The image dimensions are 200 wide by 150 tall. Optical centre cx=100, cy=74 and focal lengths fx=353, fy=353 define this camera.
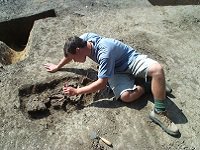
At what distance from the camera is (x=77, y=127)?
3789 mm

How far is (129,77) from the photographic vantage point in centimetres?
416

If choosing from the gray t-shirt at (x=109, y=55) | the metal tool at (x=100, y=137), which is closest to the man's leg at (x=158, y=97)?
the gray t-shirt at (x=109, y=55)

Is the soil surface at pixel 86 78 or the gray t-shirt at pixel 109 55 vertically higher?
the gray t-shirt at pixel 109 55

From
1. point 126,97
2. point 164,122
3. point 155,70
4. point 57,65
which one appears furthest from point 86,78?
point 164,122

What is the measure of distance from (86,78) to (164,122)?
44.7 inches

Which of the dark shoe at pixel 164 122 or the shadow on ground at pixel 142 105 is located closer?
the dark shoe at pixel 164 122

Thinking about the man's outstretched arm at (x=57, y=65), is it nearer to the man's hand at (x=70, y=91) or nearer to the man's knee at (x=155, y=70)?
the man's hand at (x=70, y=91)

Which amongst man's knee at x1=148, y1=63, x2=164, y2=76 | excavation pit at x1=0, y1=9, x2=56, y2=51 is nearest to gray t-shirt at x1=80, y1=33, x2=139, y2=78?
man's knee at x1=148, y1=63, x2=164, y2=76

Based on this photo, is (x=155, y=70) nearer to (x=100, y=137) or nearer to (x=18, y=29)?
(x=100, y=137)

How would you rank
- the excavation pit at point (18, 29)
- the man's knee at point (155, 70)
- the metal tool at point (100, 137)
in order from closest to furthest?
1. the metal tool at point (100, 137)
2. the man's knee at point (155, 70)
3. the excavation pit at point (18, 29)

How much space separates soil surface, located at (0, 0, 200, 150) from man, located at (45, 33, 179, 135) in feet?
0.43

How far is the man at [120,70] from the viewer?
12.5 ft

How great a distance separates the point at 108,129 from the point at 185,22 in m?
2.90

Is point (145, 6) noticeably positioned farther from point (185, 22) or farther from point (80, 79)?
point (80, 79)
